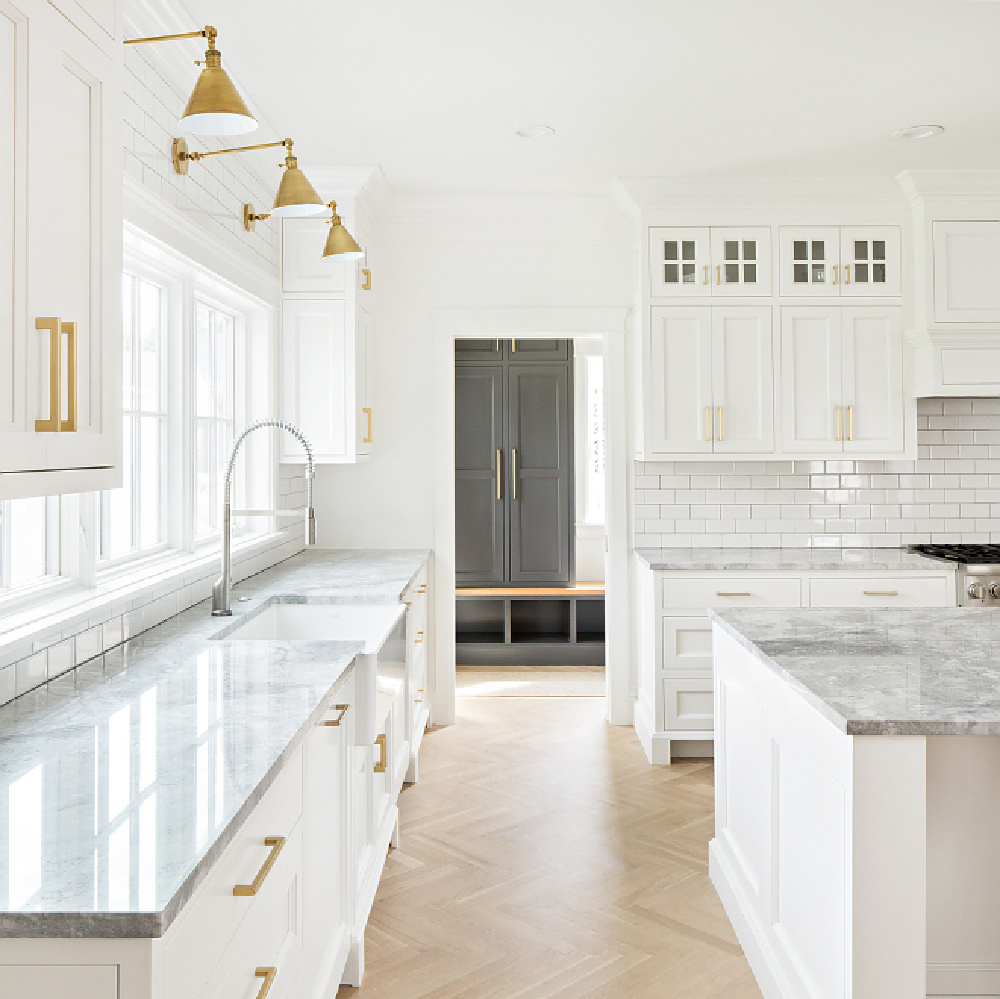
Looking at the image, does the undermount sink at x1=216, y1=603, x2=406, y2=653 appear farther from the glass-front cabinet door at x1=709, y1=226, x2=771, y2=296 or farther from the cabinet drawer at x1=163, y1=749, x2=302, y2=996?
the glass-front cabinet door at x1=709, y1=226, x2=771, y2=296

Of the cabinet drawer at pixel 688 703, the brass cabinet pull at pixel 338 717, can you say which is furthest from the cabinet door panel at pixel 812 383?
the brass cabinet pull at pixel 338 717

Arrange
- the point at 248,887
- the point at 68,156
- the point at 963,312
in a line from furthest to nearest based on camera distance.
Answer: the point at 963,312 → the point at 68,156 → the point at 248,887

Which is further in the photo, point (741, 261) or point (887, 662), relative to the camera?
point (741, 261)

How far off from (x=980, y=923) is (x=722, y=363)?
111 inches

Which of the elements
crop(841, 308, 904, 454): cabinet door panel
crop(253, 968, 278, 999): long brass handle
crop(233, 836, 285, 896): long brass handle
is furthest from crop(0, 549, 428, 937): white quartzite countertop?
crop(841, 308, 904, 454): cabinet door panel

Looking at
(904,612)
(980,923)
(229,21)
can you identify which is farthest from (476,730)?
(229,21)

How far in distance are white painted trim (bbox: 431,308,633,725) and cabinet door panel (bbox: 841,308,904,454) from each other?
42.6 inches

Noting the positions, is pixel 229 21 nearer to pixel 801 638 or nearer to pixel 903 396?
pixel 801 638

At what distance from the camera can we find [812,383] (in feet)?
14.4

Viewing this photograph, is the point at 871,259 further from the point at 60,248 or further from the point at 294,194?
the point at 60,248

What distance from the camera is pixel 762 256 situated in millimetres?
4379

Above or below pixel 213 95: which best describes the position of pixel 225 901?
below

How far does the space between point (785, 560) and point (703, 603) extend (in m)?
0.44

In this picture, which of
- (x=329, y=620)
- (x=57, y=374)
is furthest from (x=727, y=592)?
(x=57, y=374)
